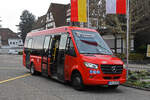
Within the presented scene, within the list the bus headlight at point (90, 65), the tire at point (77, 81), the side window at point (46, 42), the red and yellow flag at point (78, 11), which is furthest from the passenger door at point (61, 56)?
the red and yellow flag at point (78, 11)

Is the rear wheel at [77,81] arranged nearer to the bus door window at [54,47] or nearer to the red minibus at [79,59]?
the red minibus at [79,59]

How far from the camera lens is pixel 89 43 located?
977cm

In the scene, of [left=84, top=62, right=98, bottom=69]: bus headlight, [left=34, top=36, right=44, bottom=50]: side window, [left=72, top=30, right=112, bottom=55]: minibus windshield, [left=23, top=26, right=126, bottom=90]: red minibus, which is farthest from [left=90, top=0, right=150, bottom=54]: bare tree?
[left=84, top=62, right=98, bottom=69]: bus headlight

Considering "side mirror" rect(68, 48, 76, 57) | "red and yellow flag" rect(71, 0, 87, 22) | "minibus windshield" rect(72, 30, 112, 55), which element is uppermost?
"red and yellow flag" rect(71, 0, 87, 22)

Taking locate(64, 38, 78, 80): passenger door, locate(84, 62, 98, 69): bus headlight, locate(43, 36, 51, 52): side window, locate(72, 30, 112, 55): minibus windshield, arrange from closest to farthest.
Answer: locate(84, 62, 98, 69): bus headlight < locate(64, 38, 78, 80): passenger door < locate(72, 30, 112, 55): minibus windshield < locate(43, 36, 51, 52): side window

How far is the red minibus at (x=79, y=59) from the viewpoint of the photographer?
8453 mm

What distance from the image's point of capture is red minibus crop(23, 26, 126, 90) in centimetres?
845

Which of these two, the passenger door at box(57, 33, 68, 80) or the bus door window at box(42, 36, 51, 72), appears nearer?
the passenger door at box(57, 33, 68, 80)

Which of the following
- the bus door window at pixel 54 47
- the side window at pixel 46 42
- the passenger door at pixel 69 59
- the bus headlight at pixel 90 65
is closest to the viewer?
the bus headlight at pixel 90 65

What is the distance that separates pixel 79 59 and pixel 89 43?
1213 mm

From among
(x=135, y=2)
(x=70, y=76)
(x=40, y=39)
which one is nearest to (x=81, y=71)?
(x=70, y=76)

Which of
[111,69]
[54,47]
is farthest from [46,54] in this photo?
[111,69]

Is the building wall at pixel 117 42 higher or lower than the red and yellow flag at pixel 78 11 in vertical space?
lower

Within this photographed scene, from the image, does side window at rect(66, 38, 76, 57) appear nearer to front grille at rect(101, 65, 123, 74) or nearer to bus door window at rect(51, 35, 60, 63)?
bus door window at rect(51, 35, 60, 63)
